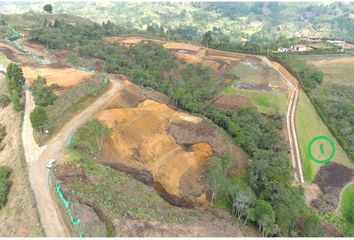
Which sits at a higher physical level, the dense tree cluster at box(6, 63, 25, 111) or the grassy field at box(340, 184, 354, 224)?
the dense tree cluster at box(6, 63, 25, 111)

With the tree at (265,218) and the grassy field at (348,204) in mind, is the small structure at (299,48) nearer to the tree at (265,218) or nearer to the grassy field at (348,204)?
the grassy field at (348,204)

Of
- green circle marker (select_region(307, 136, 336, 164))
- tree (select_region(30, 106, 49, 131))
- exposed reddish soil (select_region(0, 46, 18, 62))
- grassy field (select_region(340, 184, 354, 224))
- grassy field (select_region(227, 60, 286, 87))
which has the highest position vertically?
exposed reddish soil (select_region(0, 46, 18, 62))

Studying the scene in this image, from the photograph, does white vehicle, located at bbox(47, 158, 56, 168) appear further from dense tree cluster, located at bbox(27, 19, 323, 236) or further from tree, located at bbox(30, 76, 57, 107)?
dense tree cluster, located at bbox(27, 19, 323, 236)

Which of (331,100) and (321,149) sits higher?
(331,100)

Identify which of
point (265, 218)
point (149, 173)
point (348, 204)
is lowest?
point (348, 204)

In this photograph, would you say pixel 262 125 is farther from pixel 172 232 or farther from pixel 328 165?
pixel 172 232

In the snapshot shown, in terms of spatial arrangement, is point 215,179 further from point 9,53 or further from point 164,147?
point 9,53

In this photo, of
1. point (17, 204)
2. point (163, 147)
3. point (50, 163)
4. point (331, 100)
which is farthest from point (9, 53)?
point (331, 100)

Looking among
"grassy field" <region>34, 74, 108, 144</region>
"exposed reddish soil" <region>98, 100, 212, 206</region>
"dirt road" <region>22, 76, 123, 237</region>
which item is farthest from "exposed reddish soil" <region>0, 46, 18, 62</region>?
"exposed reddish soil" <region>98, 100, 212, 206</region>
